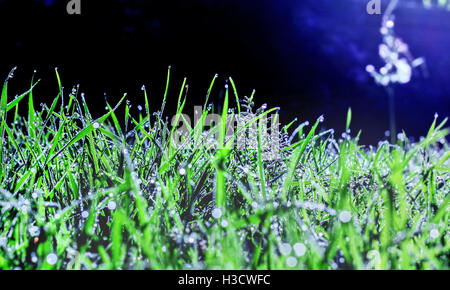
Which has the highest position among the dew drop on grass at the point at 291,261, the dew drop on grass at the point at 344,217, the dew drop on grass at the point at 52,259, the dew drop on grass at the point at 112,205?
the dew drop on grass at the point at 112,205

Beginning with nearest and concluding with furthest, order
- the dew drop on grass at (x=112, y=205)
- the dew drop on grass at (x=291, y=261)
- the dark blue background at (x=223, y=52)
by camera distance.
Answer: the dew drop on grass at (x=291, y=261) < the dew drop on grass at (x=112, y=205) < the dark blue background at (x=223, y=52)

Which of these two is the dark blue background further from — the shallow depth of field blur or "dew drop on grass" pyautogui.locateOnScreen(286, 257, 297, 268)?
"dew drop on grass" pyautogui.locateOnScreen(286, 257, 297, 268)

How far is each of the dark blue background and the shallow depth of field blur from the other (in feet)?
0.04

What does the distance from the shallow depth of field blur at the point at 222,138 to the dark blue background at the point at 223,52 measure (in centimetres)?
1

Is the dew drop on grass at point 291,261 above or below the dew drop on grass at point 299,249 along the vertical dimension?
below

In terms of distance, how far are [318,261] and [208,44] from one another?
2.56 m

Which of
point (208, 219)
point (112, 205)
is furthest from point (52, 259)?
point (208, 219)

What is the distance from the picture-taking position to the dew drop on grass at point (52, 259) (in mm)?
609

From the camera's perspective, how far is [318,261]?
1.92 feet

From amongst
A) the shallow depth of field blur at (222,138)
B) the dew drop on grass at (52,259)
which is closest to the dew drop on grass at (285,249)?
the shallow depth of field blur at (222,138)

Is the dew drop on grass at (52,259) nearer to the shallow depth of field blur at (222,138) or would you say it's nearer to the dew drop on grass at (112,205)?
the shallow depth of field blur at (222,138)

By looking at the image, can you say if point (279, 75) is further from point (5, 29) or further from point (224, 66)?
point (5, 29)

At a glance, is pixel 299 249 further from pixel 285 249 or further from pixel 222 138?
pixel 222 138

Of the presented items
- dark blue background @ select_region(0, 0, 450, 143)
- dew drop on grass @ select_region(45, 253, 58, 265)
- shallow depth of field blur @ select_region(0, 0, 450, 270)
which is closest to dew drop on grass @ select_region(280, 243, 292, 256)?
shallow depth of field blur @ select_region(0, 0, 450, 270)
